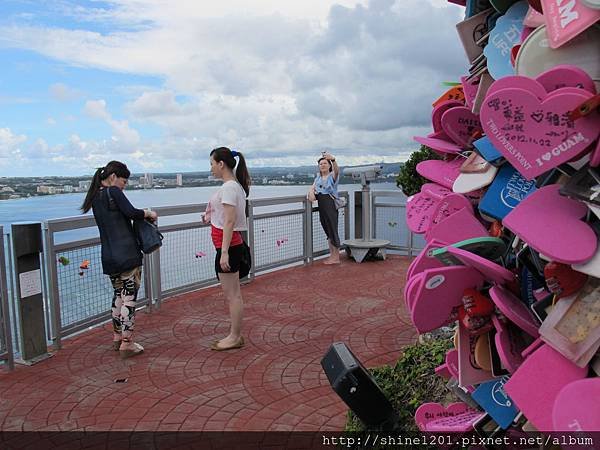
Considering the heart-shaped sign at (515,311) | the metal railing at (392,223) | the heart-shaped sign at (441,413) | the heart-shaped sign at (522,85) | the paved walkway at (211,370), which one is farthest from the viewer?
the metal railing at (392,223)

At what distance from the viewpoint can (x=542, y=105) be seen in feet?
3.19

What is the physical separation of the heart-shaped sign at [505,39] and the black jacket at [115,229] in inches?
145

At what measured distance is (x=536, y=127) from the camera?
3.26 feet

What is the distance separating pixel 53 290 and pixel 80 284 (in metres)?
0.27

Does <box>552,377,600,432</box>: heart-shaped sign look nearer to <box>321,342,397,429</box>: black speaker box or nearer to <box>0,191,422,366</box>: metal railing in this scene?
<box>321,342,397,429</box>: black speaker box

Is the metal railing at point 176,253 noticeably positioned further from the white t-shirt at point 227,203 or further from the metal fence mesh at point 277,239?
the white t-shirt at point 227,203

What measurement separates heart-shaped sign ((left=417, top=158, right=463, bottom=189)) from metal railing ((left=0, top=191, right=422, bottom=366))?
381 cm

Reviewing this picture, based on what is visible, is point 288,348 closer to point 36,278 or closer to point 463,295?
point 36,278

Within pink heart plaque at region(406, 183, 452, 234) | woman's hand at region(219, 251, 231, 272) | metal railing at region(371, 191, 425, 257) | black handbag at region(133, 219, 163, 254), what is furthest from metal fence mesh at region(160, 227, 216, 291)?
pink heart plaque at region(406, 183, 452, 234)

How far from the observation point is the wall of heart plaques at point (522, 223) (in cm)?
94

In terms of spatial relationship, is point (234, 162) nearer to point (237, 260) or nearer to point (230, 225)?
point (230, 225)

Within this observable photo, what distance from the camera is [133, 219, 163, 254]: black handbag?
4445 mm

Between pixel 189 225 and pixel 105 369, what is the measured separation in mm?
2261

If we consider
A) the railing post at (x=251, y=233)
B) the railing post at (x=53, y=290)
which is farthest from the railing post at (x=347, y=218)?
the railing post at (x=53, y=290)
